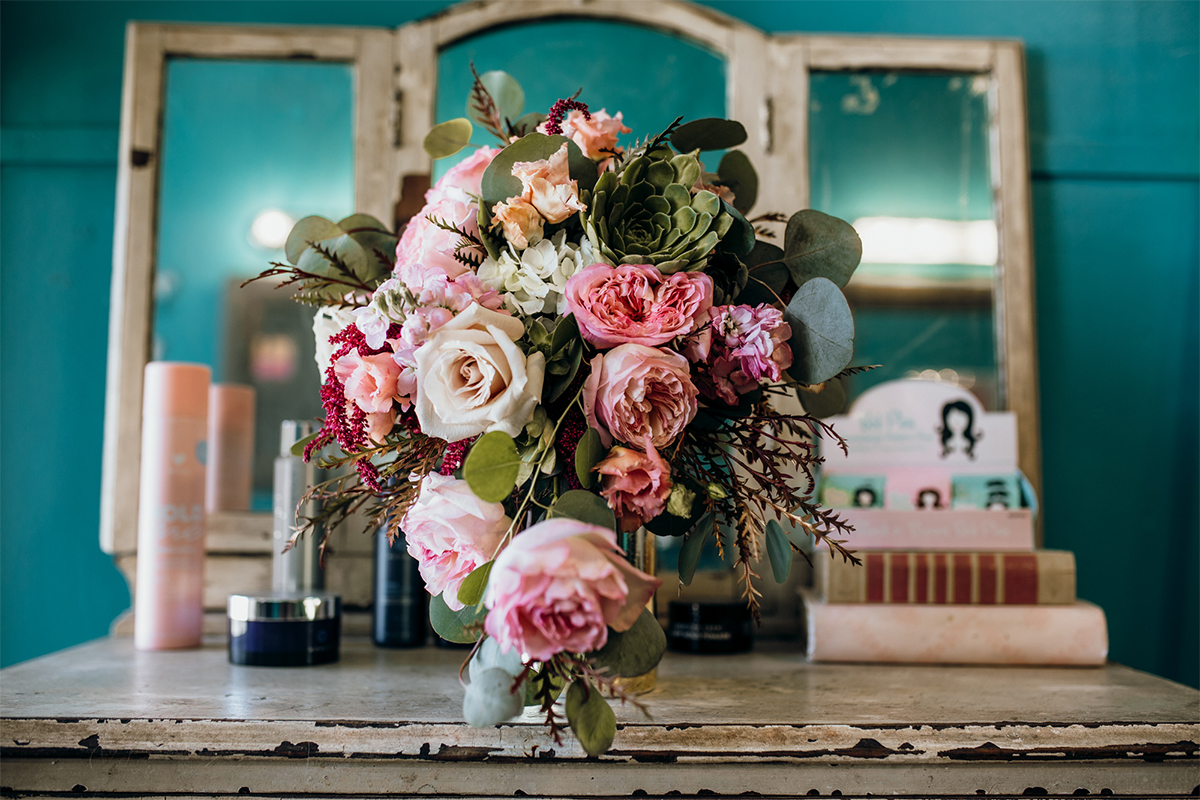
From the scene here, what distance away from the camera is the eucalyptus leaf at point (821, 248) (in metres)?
0.73

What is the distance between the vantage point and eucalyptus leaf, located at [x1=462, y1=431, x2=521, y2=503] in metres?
0.56

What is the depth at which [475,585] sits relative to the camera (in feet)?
1.95

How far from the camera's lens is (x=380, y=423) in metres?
0.63

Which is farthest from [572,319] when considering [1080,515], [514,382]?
[1080,515]

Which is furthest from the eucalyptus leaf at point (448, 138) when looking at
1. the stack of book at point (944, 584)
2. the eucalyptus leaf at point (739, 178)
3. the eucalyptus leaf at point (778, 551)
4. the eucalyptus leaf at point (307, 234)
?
the stack of book at point (944, 584)

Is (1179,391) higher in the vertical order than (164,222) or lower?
lower

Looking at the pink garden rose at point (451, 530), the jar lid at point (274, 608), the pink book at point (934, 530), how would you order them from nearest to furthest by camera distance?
the pink garden rose at point (451, 530) < the jar lid at point (274, 608) < the pink book at point (934, 530)

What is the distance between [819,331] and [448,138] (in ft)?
1.36

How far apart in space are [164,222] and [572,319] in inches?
31.9

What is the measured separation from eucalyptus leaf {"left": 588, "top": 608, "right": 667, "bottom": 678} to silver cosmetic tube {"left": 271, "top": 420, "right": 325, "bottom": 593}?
53 cm

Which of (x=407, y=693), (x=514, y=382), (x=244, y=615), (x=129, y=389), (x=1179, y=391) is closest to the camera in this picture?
(x=514, y=382)

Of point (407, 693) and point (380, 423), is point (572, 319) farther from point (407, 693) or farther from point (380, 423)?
point (407, 693)

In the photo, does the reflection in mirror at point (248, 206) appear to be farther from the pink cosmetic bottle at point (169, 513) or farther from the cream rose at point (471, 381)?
the cream rose at point (471, 381)

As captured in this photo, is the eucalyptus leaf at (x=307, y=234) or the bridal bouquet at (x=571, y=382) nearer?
the bridal bouquet at (x=571, y=382)
